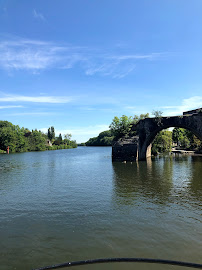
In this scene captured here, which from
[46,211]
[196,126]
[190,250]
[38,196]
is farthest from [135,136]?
[190,250]

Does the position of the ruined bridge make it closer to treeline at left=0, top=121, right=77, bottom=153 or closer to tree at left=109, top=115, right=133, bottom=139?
tree at left=109, top=115, right=133, bottom=139

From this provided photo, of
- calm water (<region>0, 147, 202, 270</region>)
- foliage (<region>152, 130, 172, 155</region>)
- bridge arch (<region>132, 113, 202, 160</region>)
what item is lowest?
calm water (<region>0, 147, 202, 270</region>)

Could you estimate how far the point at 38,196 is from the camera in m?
16.7

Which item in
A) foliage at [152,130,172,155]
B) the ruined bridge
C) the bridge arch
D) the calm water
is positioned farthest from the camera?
foliage at [152,130,172,155]

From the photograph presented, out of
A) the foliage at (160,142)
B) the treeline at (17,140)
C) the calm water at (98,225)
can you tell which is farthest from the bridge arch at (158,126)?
the treeline at (17,140)

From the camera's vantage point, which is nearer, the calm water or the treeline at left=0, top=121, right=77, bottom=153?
the calm water

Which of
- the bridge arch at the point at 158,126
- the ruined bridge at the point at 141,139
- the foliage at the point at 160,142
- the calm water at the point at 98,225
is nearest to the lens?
the calm water at the point at 98,225

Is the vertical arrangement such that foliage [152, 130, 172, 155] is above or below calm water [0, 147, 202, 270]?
above

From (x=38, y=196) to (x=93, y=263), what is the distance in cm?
1099

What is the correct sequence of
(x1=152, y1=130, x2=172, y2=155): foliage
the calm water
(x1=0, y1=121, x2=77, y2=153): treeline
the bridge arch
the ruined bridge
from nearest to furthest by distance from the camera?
the calm water → the bridge arch → the ruined bridge → (x1=152, y1=130, x2=172, y2=155): foliage → (x1=0, y1=121, x2=77, y2=153): treeline

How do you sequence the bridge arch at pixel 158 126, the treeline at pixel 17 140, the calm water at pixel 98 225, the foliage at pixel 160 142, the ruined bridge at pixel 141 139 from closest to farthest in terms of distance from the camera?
the calm water at pixel 98 225 → the bridge arch at pixel 158 126 → the ruined bridge at pixel 141 139 → the foliage at pixel 160 142 → the treeline at pixel 17 140

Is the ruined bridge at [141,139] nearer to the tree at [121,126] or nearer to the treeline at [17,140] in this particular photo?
the tree at [121,126]

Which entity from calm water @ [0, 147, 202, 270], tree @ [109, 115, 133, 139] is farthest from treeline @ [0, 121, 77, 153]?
calm water @ [0, 147, 202, 270]

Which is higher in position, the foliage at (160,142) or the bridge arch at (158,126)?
the bridge arch at (158,126)
